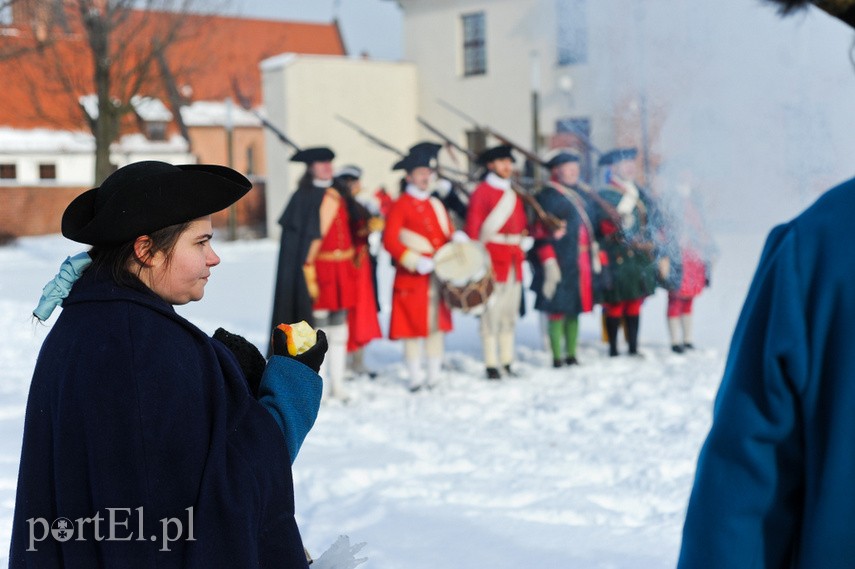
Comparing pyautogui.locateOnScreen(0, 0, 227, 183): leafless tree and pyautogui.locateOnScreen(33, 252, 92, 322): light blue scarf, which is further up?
pyautogui.locateOnScreen(0, 0, 227, 183): leafless tree

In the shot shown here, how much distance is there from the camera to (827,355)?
1.56 meters

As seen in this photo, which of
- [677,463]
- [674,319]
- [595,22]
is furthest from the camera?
[595,22]

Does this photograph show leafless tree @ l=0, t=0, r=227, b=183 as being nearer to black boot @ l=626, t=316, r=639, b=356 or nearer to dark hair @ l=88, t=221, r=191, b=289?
black boot @ l=626, t=316, r=639, b=356

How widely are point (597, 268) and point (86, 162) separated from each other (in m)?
31.3

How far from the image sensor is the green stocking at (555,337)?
27.9 ft

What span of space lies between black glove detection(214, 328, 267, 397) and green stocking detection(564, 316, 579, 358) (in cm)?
638

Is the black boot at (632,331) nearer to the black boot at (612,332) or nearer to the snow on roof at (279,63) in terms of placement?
the black boot at (612,332)

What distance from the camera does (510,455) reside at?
5617mm

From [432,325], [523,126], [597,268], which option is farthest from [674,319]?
[523,126]

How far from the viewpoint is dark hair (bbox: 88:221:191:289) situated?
2072 millimetres

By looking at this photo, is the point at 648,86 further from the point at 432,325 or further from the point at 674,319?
the point at 432,325

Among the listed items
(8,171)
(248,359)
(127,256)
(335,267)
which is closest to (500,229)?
(335,267)

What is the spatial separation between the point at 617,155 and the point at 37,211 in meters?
22.9

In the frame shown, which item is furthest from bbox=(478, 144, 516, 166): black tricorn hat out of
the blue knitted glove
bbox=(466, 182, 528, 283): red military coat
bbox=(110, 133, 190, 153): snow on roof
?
bbox=(110, 133, 190, 153): snow on roof
